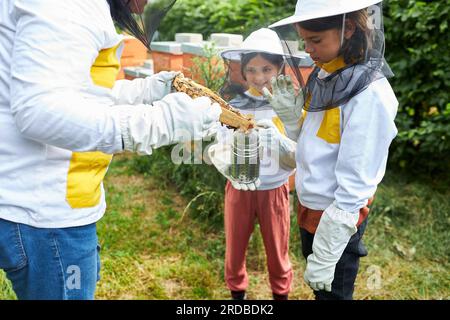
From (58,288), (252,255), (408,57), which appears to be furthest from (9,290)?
(408,57)

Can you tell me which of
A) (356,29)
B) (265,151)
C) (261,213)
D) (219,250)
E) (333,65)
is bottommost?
(219,250)

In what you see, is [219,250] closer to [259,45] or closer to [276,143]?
[276,143]

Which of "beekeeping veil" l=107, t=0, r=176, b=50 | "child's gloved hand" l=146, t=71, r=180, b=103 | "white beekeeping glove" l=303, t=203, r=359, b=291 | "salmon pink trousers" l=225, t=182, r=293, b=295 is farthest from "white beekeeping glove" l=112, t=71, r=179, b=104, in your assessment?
"salmon pink trousers" l=225, t=182, r=293, b=295

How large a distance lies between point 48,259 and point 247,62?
126cm

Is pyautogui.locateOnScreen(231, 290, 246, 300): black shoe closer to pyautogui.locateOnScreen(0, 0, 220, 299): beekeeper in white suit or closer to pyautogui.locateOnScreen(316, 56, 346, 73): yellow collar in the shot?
pyautogui.locateOnScreen(0, 0, 220, 299): beekeeper in white suit

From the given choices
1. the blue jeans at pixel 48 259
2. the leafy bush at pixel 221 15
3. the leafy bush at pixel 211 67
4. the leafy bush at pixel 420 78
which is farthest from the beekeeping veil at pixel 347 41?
the leafy bush at pixel 221 15

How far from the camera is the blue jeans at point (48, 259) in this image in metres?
1.56

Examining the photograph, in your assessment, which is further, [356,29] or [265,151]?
[265,151]

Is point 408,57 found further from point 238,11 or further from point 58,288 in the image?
point 58,288

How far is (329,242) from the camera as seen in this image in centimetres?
185

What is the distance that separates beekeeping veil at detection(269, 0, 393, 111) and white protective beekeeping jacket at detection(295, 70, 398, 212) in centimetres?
6

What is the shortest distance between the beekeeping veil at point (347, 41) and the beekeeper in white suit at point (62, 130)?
0.45m

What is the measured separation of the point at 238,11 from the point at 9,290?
3.59 metres

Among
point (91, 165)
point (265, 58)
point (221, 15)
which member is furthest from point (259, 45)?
point (221, 15)
